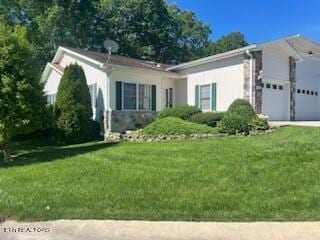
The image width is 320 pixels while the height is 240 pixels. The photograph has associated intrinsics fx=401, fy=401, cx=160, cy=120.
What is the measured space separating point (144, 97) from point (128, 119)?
1.73 m

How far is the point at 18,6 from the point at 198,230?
3123 cm

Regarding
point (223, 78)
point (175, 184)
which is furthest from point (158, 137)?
point (175, 184)

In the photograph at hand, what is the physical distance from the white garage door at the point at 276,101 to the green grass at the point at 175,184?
815 centimetres

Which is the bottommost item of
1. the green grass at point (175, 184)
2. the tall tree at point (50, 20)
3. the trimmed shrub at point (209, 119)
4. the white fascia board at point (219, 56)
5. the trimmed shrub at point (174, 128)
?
the green grass at point (175, 184)

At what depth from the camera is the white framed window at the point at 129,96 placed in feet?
65.3

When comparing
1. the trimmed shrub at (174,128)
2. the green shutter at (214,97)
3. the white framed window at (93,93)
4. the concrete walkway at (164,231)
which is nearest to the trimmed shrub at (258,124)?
the trimmed shrub at (174,128)

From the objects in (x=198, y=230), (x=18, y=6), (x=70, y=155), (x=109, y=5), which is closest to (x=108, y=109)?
(x=70, y=155)

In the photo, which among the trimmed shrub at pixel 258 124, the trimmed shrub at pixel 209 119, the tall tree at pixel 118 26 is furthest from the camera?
the tall tree at pixel 118 26

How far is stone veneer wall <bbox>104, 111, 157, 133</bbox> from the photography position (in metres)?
19.2

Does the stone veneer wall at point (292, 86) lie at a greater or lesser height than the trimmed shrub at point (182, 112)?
greater

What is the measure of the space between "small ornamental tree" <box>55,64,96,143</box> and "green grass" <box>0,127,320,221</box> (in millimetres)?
5727

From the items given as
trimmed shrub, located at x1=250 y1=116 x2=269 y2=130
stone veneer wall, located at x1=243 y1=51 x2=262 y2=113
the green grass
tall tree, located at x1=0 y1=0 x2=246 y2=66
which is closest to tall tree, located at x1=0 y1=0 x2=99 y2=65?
tall tree, located at x1=0 y1=0 x2=246 y2=66

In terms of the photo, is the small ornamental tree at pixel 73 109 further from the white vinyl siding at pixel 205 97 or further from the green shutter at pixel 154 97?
the white vinyl siding at pixel 205 97

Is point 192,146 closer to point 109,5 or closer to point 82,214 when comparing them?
point 82,214
